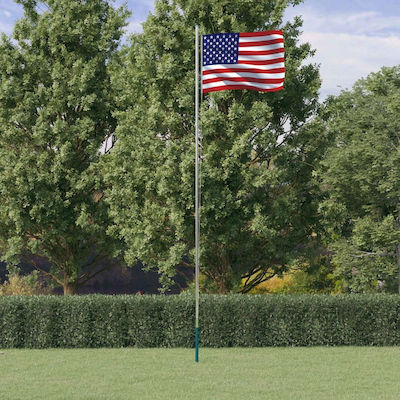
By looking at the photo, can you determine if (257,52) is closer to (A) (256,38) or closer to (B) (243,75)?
(A) (256,38)

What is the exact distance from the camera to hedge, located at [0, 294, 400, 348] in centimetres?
1562

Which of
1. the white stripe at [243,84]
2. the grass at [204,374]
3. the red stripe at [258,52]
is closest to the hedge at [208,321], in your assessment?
the grass at [204,374]

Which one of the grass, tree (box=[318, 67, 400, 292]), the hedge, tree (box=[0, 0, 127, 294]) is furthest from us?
tree (box=[0, 0, 127, 294])

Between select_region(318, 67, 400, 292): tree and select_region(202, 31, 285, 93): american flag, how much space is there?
18.7 ft

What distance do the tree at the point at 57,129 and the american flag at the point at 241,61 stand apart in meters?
8.29

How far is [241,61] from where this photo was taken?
13.8m

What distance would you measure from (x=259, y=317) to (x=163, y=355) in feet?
8.58

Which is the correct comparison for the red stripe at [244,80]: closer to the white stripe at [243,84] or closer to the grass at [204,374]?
the white stripe at [243,84]

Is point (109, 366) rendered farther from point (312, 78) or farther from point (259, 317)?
point (312, 78)

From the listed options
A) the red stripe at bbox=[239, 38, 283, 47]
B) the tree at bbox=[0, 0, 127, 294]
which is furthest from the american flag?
the tree at bbox=[0, 0, 127, 294]

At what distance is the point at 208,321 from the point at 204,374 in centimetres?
352

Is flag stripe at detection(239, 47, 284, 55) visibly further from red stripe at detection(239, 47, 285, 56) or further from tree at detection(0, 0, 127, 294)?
tree at detection(0, 0, 127, 294)

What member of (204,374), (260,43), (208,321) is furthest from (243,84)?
(204,374)

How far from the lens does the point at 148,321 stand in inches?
620
